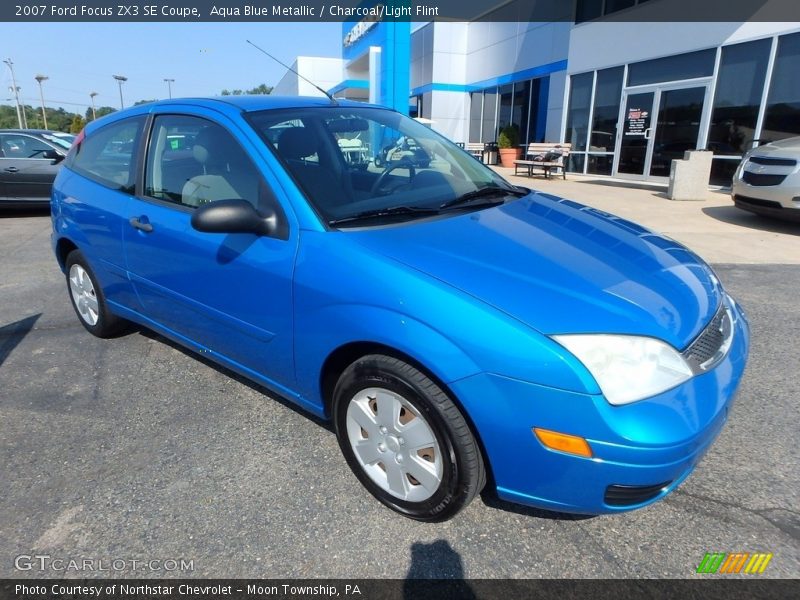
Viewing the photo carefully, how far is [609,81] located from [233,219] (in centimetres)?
1479

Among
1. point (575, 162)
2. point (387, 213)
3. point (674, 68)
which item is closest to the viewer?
point (387, 213)

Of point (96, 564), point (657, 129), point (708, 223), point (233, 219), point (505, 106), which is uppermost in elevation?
point (505, 106)

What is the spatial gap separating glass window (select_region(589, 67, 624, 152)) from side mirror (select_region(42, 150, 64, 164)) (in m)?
12.9

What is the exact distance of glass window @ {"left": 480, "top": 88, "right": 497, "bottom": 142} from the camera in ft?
71.7

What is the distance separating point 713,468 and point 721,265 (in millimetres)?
4100

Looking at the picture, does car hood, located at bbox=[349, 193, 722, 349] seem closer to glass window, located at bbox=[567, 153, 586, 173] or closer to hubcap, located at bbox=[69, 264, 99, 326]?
hubcap, located at bbox=[69, 264, 99, 326]

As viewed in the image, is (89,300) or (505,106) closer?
(89,300)

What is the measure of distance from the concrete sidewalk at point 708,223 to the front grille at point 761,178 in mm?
671

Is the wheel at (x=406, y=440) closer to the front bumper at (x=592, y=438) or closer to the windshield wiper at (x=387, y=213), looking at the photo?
the front bumper at (x=592, y=438)

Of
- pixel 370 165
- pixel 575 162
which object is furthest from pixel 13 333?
pixel 575 162

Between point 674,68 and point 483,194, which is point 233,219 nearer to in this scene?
point 483,194

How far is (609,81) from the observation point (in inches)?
566

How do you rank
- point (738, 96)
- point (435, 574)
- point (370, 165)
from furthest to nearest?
point (738, 96), point (370, 165), point (435, 574)

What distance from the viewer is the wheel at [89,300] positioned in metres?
3.69
